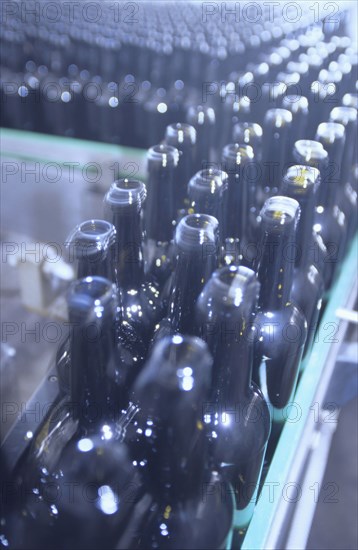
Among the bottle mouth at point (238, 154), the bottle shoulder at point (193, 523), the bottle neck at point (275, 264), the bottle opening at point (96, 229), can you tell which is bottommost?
the bottle shoulder at point (193, 523)

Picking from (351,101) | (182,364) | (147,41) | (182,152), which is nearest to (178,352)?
(182,364)

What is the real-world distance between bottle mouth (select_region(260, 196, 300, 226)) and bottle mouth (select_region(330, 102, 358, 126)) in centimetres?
31

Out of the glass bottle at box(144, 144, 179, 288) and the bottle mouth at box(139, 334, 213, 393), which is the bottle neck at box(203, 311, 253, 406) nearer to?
the bottle mouth at box(139, 334, 213, 393)

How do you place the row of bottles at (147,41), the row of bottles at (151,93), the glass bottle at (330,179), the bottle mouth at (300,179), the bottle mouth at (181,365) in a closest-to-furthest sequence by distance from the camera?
the bottle mouth at (181,365) < the bottle mouth at (300,179) < the glass bottle at (330,179) < the row of bottles at (151,93) < the row of bottles at (147,41)

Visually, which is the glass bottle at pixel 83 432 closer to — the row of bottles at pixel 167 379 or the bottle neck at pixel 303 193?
the row of bottles at pixel 167 379

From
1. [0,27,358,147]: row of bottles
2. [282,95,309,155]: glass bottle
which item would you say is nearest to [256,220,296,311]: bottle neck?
[282,95,309,155]: glass bottle

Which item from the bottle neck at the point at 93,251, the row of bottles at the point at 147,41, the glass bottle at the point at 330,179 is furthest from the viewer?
the row of bottles at the point at 147,41

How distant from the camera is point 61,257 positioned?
4.43ft

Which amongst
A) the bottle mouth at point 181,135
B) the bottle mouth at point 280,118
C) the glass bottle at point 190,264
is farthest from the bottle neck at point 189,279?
the bottle mouth at point 280,118

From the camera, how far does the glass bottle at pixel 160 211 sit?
56cm

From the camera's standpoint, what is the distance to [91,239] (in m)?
0.42

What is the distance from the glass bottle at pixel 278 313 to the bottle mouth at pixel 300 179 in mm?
55

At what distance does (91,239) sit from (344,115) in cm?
48

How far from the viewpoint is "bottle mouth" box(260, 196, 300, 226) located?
46 centimetres
